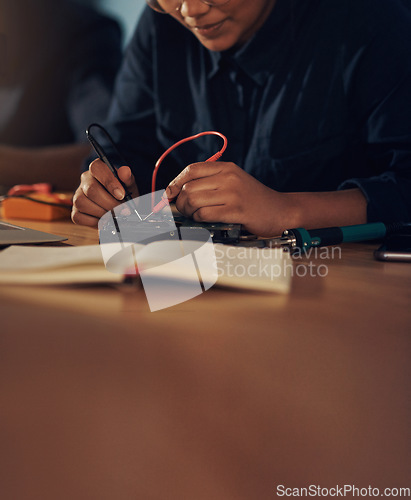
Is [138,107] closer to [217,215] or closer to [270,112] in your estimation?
[270,112]

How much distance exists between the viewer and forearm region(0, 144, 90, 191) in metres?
1.22

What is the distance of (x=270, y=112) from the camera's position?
2.59ft

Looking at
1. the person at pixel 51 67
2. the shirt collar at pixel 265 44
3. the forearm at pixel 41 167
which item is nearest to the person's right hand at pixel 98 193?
the shirt collar at pixel 265 44

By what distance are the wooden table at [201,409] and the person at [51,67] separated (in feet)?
5.26

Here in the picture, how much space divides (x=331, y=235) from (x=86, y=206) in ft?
0.94

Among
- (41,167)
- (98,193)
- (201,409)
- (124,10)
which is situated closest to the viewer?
(201,409)

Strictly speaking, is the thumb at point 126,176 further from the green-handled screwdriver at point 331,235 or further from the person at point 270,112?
the green-handled screwdriver at point 331,235

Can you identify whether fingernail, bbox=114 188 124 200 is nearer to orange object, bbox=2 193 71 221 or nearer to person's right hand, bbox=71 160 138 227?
person's right hand, bbox=71 160 138 227

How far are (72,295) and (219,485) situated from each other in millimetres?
157

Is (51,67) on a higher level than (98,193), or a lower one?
higher

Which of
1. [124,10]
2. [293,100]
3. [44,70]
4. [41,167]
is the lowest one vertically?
[41,167]

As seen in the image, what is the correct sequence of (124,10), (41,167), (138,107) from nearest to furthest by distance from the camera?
(138,107), (41,167), (124,10)

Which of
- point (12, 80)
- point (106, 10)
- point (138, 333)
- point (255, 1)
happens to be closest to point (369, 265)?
point (138, 333)

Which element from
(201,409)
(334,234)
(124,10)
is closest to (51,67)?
(124,10)
